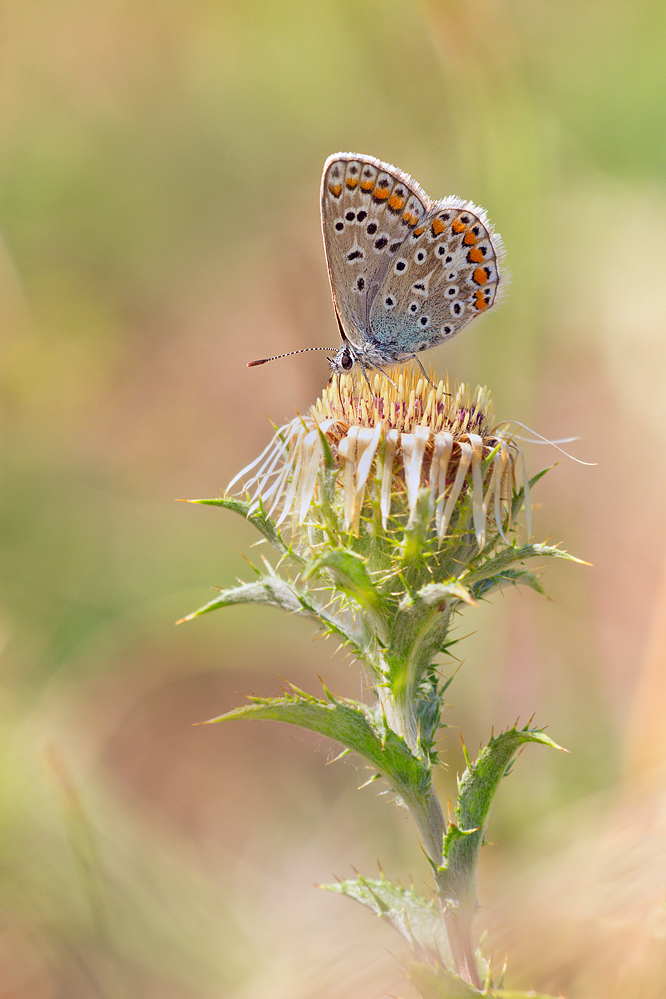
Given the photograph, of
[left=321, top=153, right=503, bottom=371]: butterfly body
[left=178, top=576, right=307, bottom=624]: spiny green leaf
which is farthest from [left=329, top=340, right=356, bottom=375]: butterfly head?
[left=178, top=576, right=307, bottom=624]: spiny green leaf

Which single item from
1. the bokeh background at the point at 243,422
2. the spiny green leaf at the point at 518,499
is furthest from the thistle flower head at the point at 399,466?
the bokeh background at the point at 243,422

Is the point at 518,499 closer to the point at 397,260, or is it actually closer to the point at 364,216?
the point at 397,260

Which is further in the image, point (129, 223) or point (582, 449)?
point (129, 223)

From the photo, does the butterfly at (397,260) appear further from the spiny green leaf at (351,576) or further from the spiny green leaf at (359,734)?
the spiny green leaf at (359,734)

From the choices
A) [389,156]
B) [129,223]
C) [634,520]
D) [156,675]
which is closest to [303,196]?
[389,156]

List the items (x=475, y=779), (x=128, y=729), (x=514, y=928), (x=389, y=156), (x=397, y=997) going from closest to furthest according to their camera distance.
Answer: (x=475, y=779) < (x=397, y=997) < (x=514, y=928) < (x=128, y=729) < (x=389, y=156)

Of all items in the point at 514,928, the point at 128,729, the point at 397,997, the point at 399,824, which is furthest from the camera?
the point at 128,729

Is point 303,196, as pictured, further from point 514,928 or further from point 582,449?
point 514,928

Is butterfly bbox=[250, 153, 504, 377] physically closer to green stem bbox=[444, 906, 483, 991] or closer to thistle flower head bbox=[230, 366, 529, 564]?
thistle flower head bbox=[230, 366, 529, 564]
